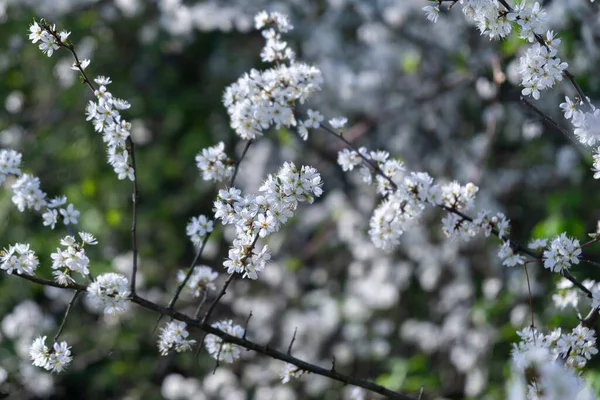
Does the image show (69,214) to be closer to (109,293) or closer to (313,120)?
(109,293)

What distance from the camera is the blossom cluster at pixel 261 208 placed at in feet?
6.18

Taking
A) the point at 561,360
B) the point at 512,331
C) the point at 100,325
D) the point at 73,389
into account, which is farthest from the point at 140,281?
the point at 561,360

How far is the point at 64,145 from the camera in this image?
5441 mm

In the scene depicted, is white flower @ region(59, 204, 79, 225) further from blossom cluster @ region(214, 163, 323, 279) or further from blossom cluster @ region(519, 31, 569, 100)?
blossom cluster @ region(519, 31, 569, 100)

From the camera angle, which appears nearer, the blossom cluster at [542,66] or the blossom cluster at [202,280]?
the blossom cluster at [542,66]

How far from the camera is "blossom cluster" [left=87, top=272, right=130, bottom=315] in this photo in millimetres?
1946

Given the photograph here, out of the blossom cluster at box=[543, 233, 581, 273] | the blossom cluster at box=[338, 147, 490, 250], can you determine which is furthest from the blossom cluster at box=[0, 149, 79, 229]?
the blossom cluster at box=[543, 233, 581, 273]

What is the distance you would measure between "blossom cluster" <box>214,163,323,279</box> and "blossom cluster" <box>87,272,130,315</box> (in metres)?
0.31

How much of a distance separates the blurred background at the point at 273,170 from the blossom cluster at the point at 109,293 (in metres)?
2.64

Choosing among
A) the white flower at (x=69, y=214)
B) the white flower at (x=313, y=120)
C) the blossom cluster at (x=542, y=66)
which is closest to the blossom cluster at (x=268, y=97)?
the white flower at (x=313, y=120)

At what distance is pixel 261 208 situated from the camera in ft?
6.27

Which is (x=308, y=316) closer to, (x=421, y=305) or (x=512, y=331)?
(x=421, y=305)

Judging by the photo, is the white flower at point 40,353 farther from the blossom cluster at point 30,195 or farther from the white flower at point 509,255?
the white flower at point 509,255

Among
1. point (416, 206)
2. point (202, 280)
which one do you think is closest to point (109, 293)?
point (202, 280)
